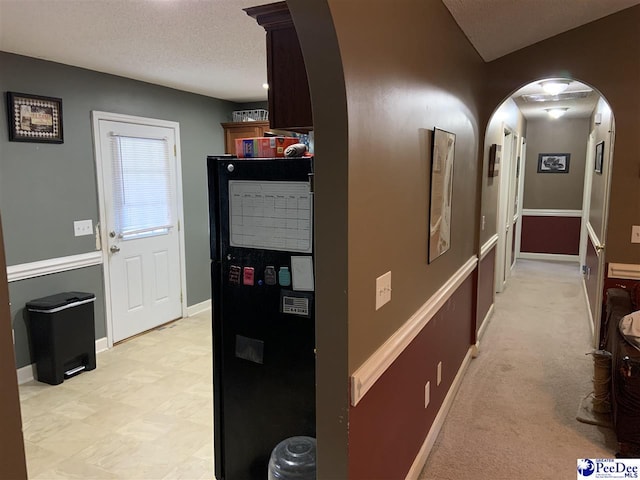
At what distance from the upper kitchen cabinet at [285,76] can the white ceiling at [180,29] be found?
748mm

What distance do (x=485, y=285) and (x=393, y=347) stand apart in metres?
3.00

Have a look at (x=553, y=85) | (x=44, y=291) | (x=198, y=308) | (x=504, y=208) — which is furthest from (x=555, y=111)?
(x=44, y=291)

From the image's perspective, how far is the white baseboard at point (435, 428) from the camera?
231cm

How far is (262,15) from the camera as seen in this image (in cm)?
171

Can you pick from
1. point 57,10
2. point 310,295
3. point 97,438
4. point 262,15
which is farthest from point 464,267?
point 57,10

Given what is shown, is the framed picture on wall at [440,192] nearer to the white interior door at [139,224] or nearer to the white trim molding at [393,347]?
the white trim molding at [393,347]

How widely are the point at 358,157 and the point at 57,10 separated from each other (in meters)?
2.11

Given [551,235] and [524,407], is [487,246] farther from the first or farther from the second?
[551,235]

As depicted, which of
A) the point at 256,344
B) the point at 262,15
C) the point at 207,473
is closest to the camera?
the point at 262,15

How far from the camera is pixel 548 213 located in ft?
26.6

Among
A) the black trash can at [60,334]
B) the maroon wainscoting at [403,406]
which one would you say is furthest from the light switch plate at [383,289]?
the black trash can at [60,334]

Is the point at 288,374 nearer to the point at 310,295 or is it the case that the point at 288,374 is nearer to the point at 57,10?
the point at 310,295

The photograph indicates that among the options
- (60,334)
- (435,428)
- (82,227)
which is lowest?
(435,428)

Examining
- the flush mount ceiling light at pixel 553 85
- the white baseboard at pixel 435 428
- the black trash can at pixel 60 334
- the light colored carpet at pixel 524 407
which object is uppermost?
the flush mount ceiling light at pixel 553 85
